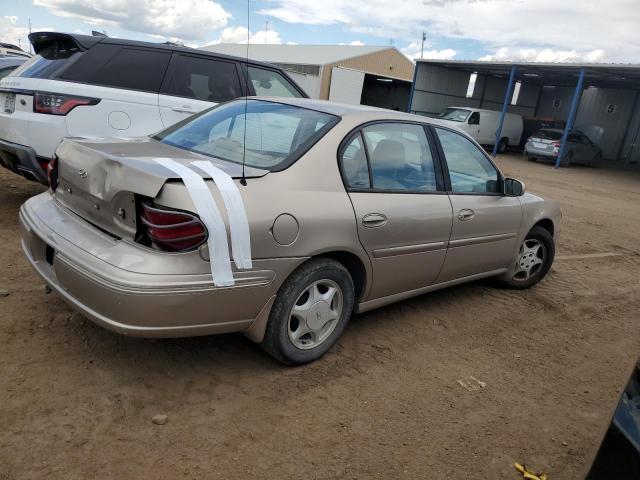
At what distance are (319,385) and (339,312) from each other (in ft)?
1.57

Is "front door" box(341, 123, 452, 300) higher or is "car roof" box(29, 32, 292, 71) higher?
"car roof" box(29, 32, 292, 71)

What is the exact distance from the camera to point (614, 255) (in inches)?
286

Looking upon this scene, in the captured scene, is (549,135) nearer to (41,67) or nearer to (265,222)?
(41,67)

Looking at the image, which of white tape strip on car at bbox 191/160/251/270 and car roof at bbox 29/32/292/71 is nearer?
white tape strip on car at bbox 191/160/251/270

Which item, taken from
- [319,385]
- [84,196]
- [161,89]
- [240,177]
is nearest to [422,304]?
[319,385]

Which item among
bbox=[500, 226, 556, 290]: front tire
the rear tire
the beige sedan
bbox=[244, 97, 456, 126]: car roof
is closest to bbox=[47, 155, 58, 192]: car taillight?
the beige sedan

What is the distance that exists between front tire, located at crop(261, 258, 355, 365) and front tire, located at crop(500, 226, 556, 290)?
2.32m

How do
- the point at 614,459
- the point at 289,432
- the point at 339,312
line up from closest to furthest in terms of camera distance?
the point at 614,459 → the point at 289,432 → the point at 339,312

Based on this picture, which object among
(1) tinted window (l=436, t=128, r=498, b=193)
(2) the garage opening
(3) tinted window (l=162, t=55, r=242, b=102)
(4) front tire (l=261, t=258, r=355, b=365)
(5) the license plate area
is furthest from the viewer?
(2) the garage opening

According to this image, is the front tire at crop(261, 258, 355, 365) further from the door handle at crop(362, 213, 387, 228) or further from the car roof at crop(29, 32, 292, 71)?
the car roof at crop(29, 32, 292, 71)

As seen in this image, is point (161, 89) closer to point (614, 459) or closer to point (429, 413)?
point (429, 413)

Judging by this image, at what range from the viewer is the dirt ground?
2.38 meters

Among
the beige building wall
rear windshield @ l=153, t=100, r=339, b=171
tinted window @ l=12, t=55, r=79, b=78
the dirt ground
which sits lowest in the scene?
the dirt ground

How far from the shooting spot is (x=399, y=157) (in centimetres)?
365
